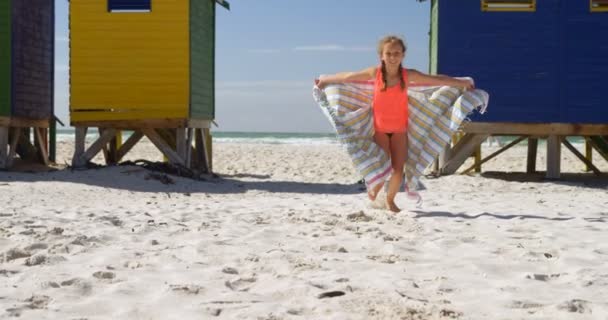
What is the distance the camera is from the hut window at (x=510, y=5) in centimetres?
1283

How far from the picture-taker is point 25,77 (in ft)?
47.4

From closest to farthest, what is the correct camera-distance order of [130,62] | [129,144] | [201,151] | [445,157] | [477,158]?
[130,62] < [445,157] < [477,158] < [129,144] < [201,151]

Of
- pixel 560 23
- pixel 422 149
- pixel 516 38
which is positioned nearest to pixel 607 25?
pixel 560 23

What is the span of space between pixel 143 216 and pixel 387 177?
245cm

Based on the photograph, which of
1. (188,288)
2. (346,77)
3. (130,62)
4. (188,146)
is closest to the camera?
(188,288)

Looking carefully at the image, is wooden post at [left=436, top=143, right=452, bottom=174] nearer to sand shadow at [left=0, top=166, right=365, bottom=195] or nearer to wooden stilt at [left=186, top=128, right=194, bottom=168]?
sand shadow at [left=0, top=166, right=365, bottom=195]

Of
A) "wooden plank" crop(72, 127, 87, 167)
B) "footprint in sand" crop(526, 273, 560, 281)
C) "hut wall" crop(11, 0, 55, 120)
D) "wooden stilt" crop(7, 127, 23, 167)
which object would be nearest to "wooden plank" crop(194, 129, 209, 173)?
"wooden plank" crop(72, 127, 87, 167)

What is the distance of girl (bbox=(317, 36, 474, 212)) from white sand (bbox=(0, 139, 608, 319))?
536 millimetres

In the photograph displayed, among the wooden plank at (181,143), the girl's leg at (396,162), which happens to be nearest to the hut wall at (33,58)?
the wooden plank at (181,143)

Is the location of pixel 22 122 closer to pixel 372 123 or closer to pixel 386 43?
pixel 372 123

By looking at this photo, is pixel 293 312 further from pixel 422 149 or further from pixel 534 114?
pixel 534 114

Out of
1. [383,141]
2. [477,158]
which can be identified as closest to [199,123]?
[477,158]

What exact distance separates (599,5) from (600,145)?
12.5 feet

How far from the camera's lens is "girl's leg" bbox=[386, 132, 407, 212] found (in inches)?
278
